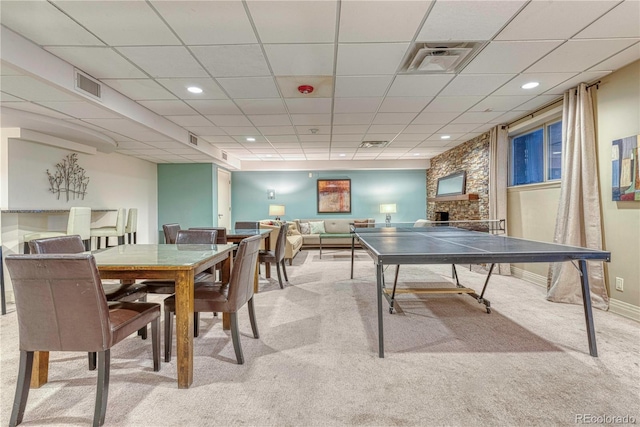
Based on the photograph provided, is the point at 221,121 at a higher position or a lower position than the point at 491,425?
higher

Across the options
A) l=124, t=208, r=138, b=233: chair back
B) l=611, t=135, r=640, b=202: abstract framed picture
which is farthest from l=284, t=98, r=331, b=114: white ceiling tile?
l=124, t=208, r=138, b=233: chair back

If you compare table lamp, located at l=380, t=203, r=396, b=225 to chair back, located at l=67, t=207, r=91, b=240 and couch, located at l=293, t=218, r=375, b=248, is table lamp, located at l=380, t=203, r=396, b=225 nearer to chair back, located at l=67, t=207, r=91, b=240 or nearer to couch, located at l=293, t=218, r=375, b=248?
couch, located at l=293, t=218, r=375, b=248

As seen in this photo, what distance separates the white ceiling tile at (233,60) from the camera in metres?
2.45

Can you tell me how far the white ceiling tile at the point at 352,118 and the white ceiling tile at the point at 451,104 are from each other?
84 cm

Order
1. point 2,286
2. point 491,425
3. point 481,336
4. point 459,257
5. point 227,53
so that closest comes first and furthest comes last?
1. point 491,425
2. point 459,257
3. point 481,336
4. point 227,53
5. point 2,286

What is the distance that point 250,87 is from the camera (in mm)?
3195

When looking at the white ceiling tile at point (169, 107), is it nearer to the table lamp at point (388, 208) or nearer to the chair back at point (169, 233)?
the chair back at point (169, 233)

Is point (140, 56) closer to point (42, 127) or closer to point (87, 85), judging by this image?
point (87, 85)

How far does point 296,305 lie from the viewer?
10.5 feet

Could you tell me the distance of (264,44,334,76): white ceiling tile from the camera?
2.43 meters

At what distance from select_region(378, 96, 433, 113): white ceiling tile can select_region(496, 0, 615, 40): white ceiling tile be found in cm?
128

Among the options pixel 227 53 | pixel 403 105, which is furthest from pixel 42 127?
pixel 403 105

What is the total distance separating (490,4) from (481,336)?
8.24 ft

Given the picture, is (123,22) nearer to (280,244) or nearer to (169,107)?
(169,107)
